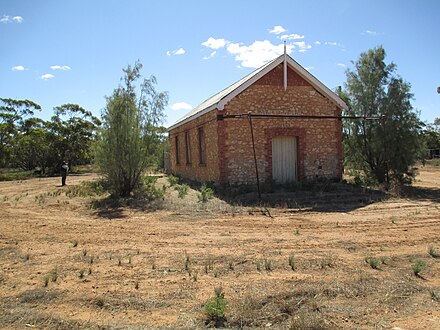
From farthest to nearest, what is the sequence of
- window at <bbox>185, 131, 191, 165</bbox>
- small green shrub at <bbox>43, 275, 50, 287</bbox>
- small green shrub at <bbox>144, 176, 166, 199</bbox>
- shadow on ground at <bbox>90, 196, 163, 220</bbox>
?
window at <bbox>185, 131, 191, 165</bbox> < small green shrub at <bbox>144, 176, 166, 199</bbox> < shadow on ground at <bbox>90, 196, 163, 220</bbox> < small green shrub at <bbox>43, 275, 50, 287</bbox>

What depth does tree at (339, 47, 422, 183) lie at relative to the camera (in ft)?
48.8

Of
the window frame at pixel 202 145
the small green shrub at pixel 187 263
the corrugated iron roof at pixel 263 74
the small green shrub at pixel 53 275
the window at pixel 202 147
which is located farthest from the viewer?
the window at pixel 202 147

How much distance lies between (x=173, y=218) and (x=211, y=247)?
309 centimetres

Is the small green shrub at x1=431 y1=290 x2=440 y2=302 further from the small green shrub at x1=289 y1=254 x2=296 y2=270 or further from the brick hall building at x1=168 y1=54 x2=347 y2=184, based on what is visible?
the brick hall building at x1=168 y1=54 x2=347 y2=184

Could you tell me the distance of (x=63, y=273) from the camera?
5.12 metres

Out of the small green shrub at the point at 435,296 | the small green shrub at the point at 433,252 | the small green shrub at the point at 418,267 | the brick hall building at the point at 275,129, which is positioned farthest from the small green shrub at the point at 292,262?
the brick hall building at the point at 275,129

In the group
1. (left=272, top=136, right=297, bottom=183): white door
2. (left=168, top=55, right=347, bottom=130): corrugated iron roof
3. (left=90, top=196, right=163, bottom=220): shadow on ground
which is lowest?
(left=90, top=196, right=163, bottom=220): shadow on ground

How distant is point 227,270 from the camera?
5137 millimetres

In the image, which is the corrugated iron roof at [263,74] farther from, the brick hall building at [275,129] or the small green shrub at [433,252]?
the small green shrub at [433,252]

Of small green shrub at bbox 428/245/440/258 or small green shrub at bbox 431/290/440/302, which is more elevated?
small green shrub at bbox 428/245/440/258

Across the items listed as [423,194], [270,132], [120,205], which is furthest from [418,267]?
[270,132]

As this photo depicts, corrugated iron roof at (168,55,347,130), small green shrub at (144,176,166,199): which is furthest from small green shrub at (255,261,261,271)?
corrugated iron roof at (168,55,347,130)

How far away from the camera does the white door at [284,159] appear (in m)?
14.4

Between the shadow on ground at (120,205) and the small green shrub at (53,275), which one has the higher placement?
the shadow on ground at (120,205)
